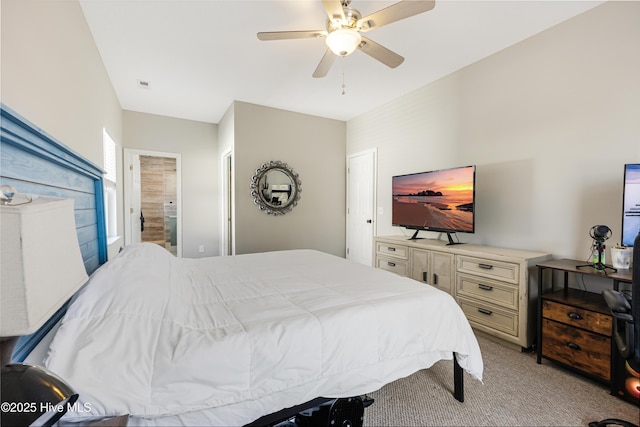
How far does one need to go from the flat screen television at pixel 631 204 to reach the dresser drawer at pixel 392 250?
1.80 metres

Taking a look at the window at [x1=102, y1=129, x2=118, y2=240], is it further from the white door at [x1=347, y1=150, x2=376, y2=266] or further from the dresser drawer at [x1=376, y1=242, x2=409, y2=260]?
the white door at [x1=347, y1=150, x2=376, y2=266]

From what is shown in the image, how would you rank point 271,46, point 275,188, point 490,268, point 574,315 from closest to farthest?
point 574,315
point 490,268
point 271,46
point 275,188

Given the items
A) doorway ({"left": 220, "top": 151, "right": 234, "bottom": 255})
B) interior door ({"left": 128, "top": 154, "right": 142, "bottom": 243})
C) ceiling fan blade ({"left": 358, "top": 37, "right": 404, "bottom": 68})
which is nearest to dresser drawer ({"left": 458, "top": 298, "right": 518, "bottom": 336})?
ceiling fan blade ({"left": 358, "top": 37, "right": 404, "bottom": 68})

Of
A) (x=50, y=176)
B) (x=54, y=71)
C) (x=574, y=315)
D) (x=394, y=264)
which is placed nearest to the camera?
(x=50, y=176)

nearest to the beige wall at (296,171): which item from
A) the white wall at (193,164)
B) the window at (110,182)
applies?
the white wall at (193,164)

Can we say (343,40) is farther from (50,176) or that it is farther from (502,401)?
(502,401)

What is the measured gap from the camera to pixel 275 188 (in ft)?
15.1

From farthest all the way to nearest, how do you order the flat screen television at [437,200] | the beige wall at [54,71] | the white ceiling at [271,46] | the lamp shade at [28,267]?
the flat screen television at [437,200], the white ceiling at [271,46], the beige wall at [54,71], the lamp shade at [28,267]

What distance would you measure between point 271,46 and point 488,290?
10.2 ft

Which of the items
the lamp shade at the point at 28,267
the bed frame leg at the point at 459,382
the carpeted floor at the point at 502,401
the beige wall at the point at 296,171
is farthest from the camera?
the beige wall at the point at 296,171

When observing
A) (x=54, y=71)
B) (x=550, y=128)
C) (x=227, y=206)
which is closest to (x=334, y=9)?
(x=54, y=71)

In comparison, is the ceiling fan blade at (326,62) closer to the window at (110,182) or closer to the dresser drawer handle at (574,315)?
the window at (110,182)

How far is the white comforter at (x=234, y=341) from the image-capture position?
0.96 m

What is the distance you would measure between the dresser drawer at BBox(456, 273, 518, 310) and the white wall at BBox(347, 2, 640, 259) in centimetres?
59
